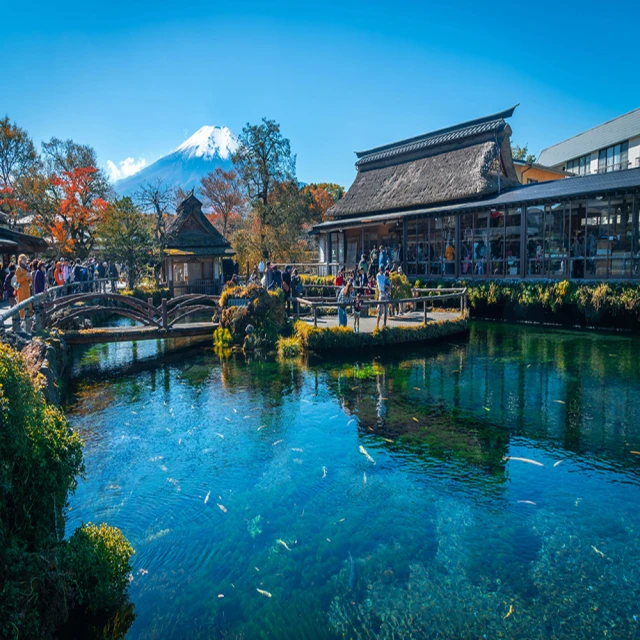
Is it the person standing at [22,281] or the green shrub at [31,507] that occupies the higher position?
the person standing at [22,281]

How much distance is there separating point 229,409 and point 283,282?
10.0 metres

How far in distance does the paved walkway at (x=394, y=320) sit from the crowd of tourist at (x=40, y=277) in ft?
28.7

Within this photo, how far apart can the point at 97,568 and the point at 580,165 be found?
46896 millimetres

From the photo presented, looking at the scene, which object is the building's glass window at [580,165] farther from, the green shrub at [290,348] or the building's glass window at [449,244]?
the green shrub at [290,348]

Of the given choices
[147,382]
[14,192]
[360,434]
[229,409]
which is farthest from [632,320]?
[14,192]

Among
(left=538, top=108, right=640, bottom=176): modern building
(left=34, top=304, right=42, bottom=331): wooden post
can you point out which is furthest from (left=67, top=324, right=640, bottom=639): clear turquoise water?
(left=538, top=108, right=640, bottom=176): modern building

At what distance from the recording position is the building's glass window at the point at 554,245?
21391mm

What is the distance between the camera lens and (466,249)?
81.5 feet

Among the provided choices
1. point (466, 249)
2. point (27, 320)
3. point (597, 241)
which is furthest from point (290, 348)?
point (597, 241)

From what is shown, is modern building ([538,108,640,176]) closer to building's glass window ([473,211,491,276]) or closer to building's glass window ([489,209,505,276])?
building's glass window ([489,209,505,276])

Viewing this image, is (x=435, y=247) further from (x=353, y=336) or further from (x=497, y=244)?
(x=353, y=336)

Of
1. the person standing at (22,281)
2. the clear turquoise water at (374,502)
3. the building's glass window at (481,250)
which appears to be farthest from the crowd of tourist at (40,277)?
the building's glass window at (481,250)

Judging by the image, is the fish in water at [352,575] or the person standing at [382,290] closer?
the fish in water at [352,575]

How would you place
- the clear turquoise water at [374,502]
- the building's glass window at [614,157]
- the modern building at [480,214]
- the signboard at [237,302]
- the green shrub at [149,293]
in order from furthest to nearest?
the building's glass window at [614,157], the green shrub at [149,293], the modern building at [480,214], the signboard at [237,302], the clear turquoise water at [374,502]
